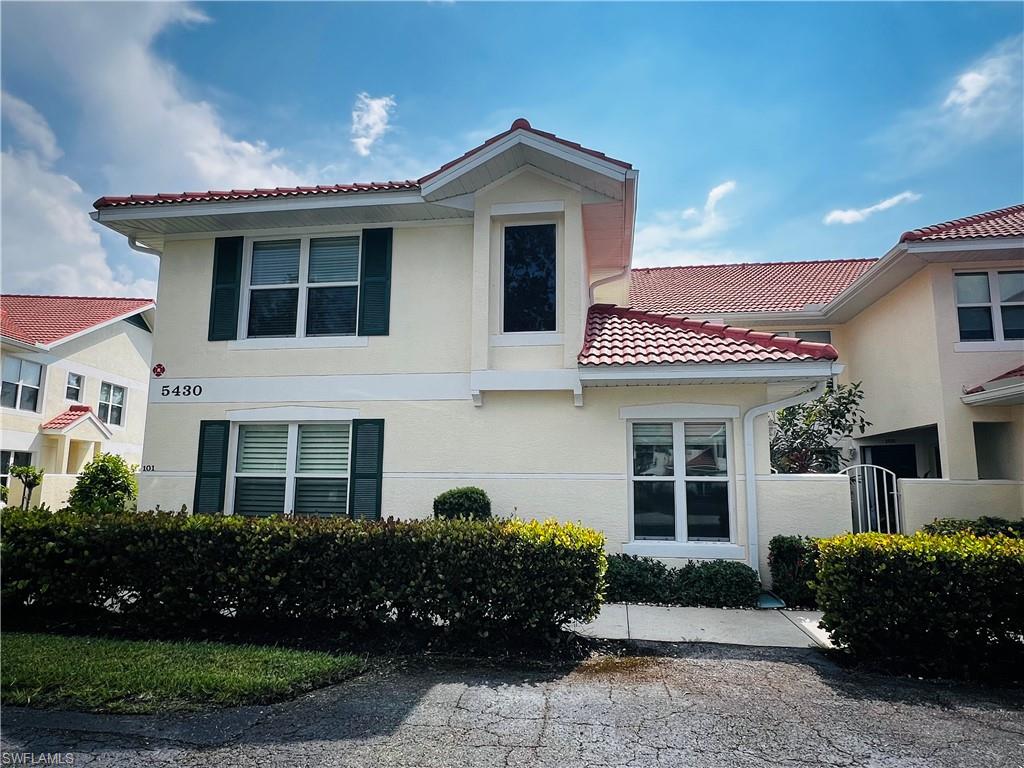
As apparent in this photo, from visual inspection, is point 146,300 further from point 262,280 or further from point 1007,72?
point 1007,72

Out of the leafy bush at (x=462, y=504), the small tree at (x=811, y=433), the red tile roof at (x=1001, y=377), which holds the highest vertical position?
the red tile roof at (x=1001, y=377)

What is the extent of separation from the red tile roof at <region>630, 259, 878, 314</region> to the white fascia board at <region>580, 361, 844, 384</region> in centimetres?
796

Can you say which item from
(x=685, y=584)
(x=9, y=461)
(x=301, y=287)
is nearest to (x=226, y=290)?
(x=301, y=287)

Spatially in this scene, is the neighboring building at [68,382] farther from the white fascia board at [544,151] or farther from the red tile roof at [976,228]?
the red tile roof at [976,228]

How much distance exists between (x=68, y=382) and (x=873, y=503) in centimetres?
2578

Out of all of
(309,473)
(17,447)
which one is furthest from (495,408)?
(17,447)

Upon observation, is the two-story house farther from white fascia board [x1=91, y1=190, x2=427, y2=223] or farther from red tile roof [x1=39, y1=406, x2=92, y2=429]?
red tile roof [x1=39, y1=406, x2=92, y2=429]

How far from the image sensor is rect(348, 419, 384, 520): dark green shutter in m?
9.25

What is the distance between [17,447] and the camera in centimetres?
1981

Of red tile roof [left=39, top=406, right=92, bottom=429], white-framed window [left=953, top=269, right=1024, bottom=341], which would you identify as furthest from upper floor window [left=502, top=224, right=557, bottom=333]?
red tile roof [left=39, top=406, right=92, bottom=429]

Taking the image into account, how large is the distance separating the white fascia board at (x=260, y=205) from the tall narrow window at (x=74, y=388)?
51.8 ft

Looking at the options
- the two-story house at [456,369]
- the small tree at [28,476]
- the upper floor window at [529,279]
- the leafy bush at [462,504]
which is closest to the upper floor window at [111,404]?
the small tree at [28,476]

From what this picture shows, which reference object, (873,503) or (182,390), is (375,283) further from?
(873,503)

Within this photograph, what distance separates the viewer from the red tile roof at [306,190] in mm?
8812
